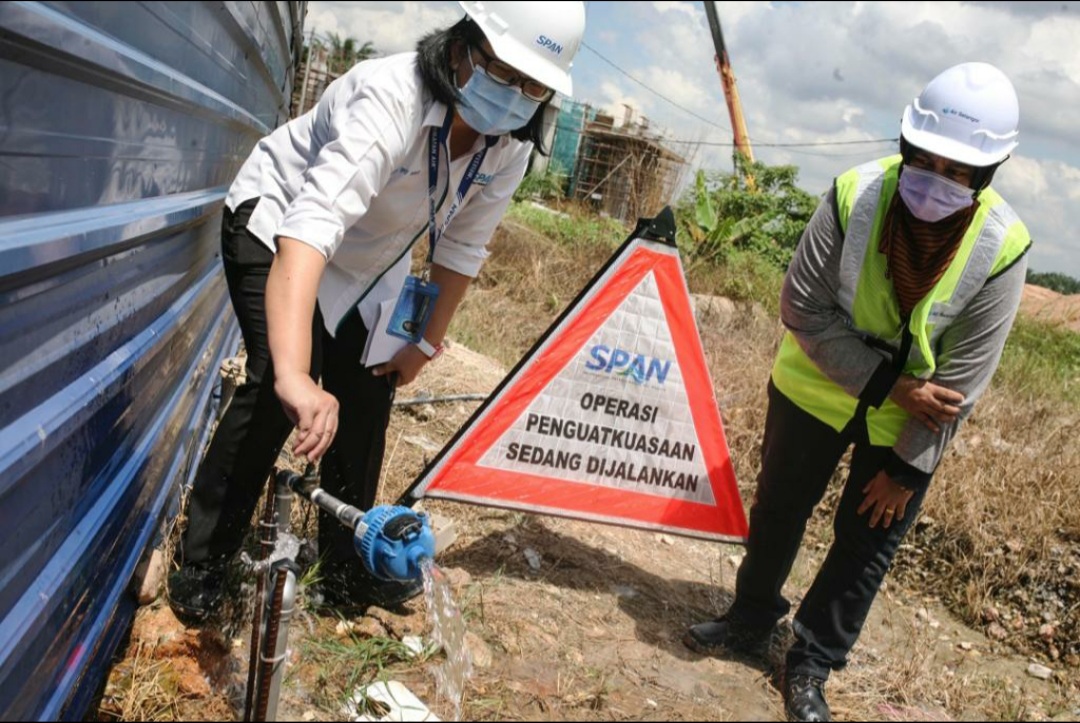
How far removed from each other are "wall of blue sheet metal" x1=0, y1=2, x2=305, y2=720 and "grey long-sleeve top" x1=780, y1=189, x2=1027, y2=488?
1766 millimetres

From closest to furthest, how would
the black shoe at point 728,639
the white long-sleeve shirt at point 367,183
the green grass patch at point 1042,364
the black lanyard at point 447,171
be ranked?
the white long-sleeve shirt at point 367,183
the black lanyard at point 447,171
the black shoe at point 728,639
the green grass patch at point 1042,364

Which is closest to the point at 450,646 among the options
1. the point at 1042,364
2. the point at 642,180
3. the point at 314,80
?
the point at 1042,364

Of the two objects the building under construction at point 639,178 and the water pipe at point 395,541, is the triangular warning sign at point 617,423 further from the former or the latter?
the building under construction at point 639,178

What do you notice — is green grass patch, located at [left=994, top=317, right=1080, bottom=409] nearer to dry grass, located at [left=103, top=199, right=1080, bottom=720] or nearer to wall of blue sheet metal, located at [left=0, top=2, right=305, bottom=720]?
dry grass, located at [left=103, top=199, right=1080, bottom=720]

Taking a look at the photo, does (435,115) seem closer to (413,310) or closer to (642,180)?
(413,310)

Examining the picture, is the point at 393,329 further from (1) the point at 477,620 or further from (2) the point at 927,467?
(2) the point at 927,467

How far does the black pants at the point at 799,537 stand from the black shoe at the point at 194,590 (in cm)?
172

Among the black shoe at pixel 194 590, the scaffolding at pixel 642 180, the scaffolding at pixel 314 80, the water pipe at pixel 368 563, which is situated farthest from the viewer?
the scaffolding at pixel 642 180

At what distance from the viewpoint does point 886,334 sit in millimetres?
2803

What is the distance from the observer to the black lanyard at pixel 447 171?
2.29 metres

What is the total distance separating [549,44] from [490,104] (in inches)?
7.8

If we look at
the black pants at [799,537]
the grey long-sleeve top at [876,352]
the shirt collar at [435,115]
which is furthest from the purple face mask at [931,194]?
the shirt collar at [435,115]

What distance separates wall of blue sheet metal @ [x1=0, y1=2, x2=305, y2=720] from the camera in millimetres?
1438

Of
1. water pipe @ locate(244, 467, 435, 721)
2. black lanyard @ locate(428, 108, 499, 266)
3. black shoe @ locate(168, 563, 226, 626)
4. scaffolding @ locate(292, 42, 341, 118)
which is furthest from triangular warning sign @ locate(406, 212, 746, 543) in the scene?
scaffolding @ locate(292, 42, 341, 118)
